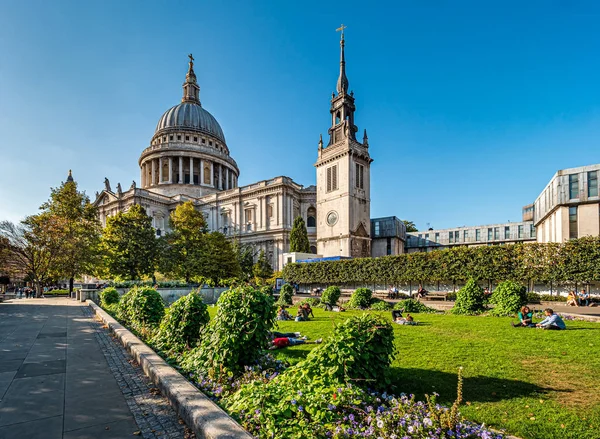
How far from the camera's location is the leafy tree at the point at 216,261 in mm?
34750

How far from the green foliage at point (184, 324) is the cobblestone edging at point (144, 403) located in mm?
913

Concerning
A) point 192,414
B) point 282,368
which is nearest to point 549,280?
point 282,368

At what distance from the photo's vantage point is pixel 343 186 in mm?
43500

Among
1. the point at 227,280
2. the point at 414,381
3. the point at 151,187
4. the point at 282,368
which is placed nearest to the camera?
the point at 414,381

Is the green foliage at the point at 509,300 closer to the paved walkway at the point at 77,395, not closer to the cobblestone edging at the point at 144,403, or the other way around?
the cobblestone edging at the point at 144,403

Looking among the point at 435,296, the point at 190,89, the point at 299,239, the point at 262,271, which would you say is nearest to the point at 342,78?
the point at 299,239

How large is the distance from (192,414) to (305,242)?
4407 centimetres

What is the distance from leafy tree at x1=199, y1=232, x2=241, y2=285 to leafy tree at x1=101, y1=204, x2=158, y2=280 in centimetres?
512

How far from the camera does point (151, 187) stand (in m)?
76.1

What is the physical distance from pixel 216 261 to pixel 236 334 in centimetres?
3069

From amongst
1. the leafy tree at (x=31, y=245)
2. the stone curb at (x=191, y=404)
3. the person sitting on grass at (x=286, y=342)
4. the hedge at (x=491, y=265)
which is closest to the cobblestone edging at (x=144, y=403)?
the stone curb at (x=191, y=404)

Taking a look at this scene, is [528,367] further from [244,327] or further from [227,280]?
[227,280]

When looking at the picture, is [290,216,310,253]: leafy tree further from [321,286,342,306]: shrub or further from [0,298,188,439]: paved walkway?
[0,298,188,439]: paved walkway

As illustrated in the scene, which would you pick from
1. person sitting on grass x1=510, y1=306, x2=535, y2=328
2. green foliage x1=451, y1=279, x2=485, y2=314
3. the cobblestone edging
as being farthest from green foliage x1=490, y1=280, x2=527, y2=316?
the cobblestone edging
